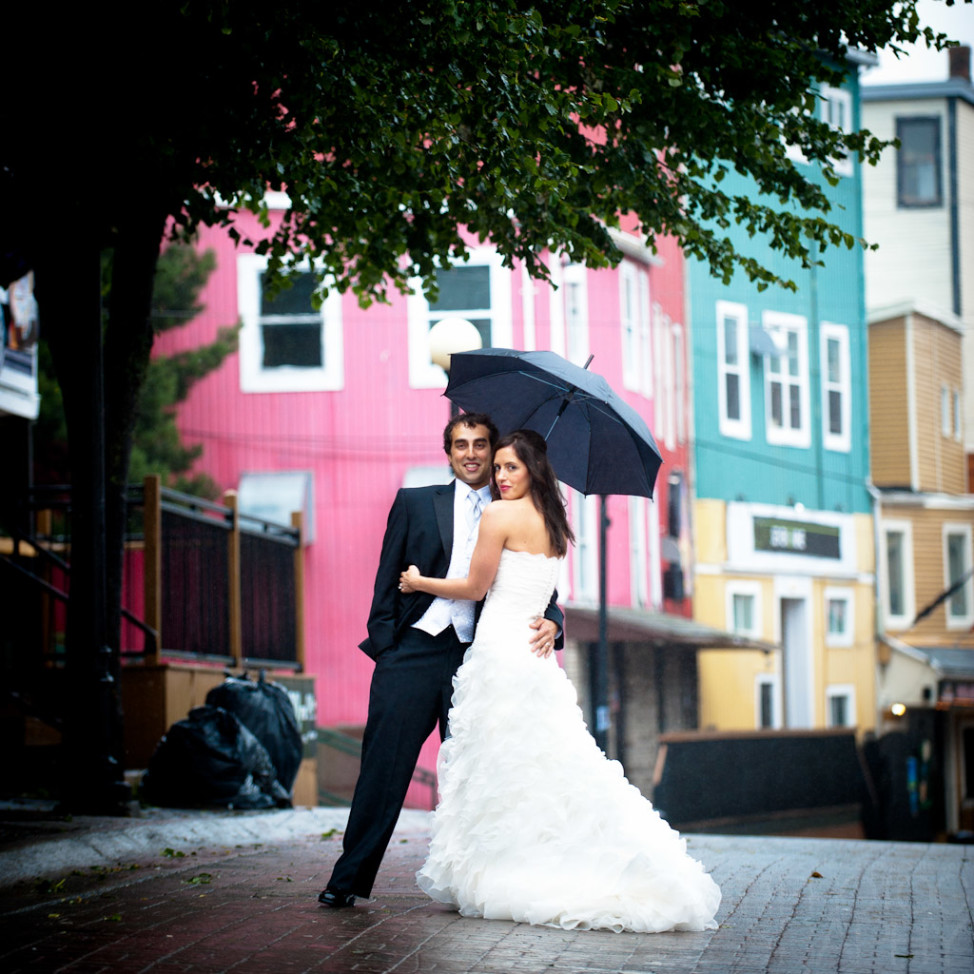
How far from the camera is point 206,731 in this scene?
11.0 metres

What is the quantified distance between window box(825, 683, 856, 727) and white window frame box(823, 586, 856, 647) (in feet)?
2.94

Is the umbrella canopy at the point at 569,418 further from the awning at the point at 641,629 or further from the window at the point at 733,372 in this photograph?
the window at the point at 733,372

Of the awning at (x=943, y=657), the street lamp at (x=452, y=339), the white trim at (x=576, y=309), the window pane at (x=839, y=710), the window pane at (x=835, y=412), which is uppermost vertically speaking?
the white trim at (x=576, y=309)

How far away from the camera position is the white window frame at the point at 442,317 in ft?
73.2

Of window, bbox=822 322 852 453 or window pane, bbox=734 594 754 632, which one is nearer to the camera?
window pane, bbox=734 594 754 632

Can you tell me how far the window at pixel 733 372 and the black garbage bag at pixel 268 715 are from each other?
1753 cm

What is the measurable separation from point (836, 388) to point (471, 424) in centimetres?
2592

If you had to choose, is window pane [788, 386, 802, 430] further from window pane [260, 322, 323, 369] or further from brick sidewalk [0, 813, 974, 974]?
brick sidewalk [0, 813, 974, 974]

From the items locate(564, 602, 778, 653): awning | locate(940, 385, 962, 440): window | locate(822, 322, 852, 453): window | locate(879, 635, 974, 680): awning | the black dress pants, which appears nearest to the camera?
the black dress pants

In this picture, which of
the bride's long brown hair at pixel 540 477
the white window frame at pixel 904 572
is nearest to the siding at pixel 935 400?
the white window frame at pixel 904 572

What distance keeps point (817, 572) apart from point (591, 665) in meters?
8.10

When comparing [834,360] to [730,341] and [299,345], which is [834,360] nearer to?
[730,341]

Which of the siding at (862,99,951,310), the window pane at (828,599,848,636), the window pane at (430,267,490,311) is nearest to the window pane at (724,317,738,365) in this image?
the window pane at (828,599,848,636)

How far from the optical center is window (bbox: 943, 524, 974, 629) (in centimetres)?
3322
